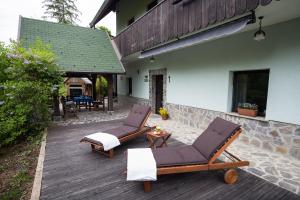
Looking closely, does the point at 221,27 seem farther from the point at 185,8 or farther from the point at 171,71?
the point at 171,71

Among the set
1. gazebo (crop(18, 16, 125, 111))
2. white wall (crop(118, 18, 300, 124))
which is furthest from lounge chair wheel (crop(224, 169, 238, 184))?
gazebo (crop(18, 16, 125, 111))

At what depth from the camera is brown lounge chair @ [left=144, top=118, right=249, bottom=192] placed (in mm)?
3152

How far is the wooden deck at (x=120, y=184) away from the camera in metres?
2.94

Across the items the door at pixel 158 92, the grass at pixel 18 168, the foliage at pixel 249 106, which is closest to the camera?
the grass at pixel 18 168

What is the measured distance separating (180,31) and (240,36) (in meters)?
1.93

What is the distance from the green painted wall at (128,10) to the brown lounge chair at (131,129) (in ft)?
26.4

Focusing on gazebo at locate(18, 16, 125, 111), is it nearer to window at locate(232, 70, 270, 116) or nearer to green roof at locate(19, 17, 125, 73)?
green roof at locate(19, 17, 125, 73)

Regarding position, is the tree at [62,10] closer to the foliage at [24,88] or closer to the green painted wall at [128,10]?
the green painted wall at [128,10]

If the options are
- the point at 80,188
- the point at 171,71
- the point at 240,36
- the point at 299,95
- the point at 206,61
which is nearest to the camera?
the point at 80,188

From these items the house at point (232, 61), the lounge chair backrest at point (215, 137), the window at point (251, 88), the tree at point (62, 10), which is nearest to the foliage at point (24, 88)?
the house at point (232, 61)

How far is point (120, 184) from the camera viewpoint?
129 inches

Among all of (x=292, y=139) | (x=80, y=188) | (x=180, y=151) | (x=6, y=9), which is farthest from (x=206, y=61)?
(x=6, y=9)

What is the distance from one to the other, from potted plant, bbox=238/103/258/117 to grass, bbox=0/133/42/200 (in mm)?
5908

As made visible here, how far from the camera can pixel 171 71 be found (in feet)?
29.6
